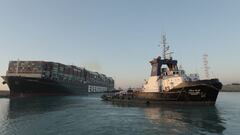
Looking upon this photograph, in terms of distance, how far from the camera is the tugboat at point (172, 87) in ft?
128

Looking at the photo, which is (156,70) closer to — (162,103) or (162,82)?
(162,82)

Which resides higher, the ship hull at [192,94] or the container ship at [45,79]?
the container ship at [45,79]

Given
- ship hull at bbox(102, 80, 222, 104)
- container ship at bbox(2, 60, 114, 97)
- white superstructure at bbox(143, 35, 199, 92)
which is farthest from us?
container ship at bbox(2, 60, 114, 97)

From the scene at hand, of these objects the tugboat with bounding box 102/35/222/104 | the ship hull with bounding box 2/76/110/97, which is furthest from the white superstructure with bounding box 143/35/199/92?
the ship hull with bounding box 2/76/110/97

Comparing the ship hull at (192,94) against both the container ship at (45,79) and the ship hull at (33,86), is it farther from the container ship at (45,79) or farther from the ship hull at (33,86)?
the container ship at (45,79)

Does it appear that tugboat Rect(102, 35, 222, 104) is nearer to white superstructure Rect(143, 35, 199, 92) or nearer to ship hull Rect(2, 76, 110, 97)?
white superstructure Rect(143, 35, 199, 92)

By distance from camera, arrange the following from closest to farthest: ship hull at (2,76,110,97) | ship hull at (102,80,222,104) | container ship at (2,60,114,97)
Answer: ship hull at (102,80,222,104), ship hull at (2,76,110,97), container ship at (2,60,114,97)

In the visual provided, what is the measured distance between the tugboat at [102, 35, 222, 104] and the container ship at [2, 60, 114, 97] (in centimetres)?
4162

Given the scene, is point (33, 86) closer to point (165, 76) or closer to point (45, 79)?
point (45, 79)

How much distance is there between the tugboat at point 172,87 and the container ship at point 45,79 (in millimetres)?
41625

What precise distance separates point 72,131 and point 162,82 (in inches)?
1103

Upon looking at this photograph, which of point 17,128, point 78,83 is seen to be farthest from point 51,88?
point 17,128

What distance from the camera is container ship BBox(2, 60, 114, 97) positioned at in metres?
79.8

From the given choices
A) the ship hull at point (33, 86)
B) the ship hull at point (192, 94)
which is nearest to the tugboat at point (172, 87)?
the ship hull at point (192, 94)
